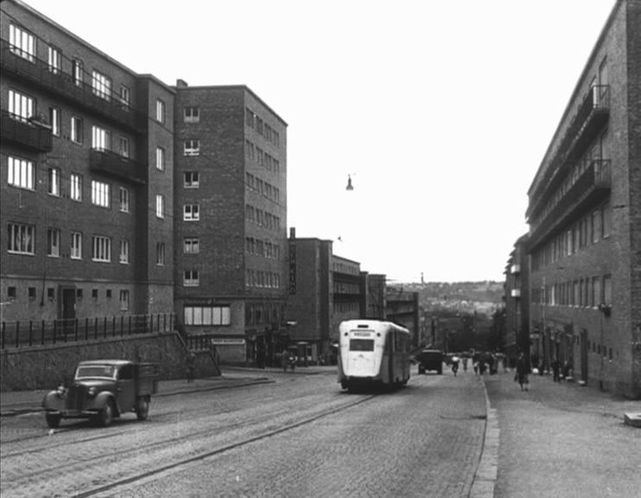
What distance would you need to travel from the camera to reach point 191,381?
151ft

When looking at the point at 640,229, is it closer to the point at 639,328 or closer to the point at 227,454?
the point at 639,328

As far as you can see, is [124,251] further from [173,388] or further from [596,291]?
[596,291]

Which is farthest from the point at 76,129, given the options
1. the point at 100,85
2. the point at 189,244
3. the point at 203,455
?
the point at 203,455

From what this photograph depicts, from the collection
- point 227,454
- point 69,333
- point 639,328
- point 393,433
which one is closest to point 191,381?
point 69,333

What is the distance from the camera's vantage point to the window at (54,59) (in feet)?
141

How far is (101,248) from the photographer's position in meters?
49.1

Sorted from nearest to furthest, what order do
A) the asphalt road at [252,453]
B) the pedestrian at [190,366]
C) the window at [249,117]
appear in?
the asphalt road at [252,453] < the pedestrian at [190,366] < the window at [249,117]

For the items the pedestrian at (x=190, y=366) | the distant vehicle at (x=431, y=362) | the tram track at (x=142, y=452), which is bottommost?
the distant vehicle at (x=431, y=362)

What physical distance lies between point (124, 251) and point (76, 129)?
8360mm

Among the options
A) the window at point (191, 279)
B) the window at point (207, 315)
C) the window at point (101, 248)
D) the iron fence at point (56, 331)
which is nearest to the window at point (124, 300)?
the iron fence at point (56, 331)

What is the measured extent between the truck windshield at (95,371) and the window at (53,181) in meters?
21.4

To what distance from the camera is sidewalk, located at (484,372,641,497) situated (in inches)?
487

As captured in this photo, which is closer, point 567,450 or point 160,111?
point 567,450

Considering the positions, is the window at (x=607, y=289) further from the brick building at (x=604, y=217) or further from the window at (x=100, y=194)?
the window at (x=100, y=194)
